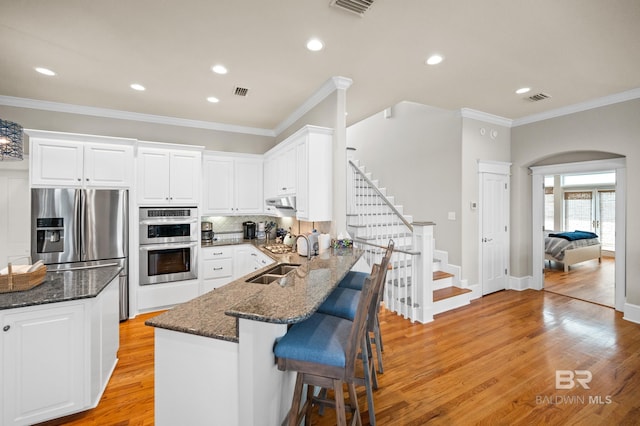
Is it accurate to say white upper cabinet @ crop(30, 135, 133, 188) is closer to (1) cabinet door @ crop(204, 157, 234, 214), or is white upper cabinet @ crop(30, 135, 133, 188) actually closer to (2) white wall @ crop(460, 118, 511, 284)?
(1) cabinet door @ crop(204, 157, 234, 214)

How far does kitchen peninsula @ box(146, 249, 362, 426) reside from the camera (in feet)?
4.26

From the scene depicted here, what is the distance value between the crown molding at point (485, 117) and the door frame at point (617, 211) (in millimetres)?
993

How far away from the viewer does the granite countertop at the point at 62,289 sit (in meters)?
1.80

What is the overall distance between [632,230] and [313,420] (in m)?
4.93

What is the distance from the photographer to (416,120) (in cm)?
527

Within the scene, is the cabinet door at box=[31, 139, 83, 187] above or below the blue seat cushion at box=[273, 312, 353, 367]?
above

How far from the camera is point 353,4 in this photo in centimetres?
207

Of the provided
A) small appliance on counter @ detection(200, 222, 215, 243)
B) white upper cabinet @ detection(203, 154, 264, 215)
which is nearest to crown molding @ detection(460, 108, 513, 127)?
white upper cabinet @ detection(203, 154, 264, 215)

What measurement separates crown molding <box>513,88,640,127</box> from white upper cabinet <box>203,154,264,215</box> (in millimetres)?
4830

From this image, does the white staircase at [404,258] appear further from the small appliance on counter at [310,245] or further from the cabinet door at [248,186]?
the cabinet door at [248,186]

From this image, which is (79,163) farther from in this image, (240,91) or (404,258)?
(404,258)

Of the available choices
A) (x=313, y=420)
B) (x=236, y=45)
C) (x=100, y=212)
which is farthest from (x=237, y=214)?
(x=313, y=420)

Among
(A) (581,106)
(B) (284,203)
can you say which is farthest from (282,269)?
(A) (581,106)

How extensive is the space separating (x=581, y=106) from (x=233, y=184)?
18.8 ft
